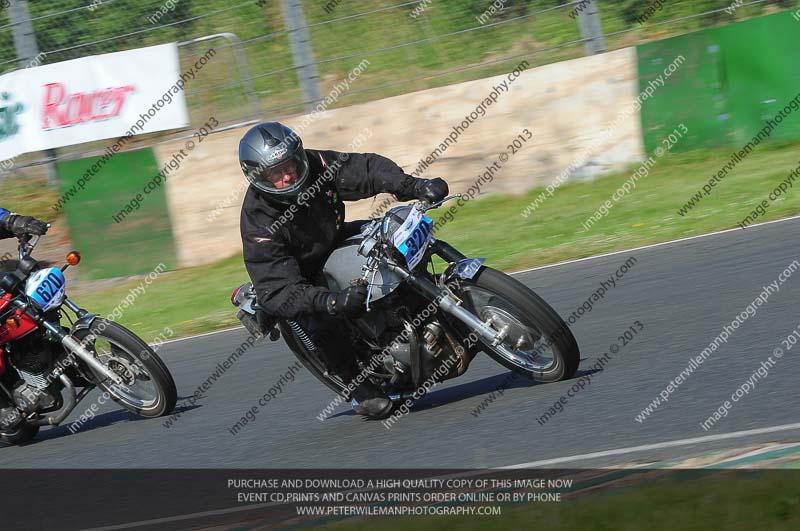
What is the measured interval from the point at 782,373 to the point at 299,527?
8.53 feet

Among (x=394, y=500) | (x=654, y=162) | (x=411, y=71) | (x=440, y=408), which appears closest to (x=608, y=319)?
(x=440, y=408)

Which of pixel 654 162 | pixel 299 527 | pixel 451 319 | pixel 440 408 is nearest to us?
pixel 299 527

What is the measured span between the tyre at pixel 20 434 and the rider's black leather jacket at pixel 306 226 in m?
2.54

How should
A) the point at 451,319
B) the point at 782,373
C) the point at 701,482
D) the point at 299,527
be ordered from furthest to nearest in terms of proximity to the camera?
the point at 451,319
the point at 782,373
the point at 299,527
the point at 701,482

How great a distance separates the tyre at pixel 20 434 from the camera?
768 cm

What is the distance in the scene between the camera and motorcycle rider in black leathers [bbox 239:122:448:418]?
6.00 meters

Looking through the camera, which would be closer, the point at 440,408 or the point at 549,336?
the point at 549,336

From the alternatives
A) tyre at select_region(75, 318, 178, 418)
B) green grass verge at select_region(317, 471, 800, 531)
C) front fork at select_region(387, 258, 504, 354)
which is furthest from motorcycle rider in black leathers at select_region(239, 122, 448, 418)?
green grass verge at select_region(317, 471, 800, 531)

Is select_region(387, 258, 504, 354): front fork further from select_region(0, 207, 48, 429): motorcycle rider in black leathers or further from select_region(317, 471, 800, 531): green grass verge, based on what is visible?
A: select_region(0, 207, 48, 429): motorcycle rider in black leathers

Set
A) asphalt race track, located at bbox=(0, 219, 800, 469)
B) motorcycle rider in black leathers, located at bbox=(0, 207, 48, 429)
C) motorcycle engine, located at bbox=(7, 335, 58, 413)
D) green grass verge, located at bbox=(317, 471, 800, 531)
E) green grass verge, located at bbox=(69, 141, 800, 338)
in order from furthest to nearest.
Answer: green grass verge, located at bbox=(69, 141, 800, 338), motorcycle engine, located at bbox=(7, 335, 58, 413), motorcycle rider in black leathers, located at bbox=(0, 207, 48, 429), asphalt race track, located at bbox=(0, 219, 800, 469), green grass verge, located at bbox=(317, 471, 800, 531)

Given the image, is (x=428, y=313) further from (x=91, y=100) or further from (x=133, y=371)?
(x=91, y=100)

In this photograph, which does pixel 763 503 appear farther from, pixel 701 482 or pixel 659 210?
pixel 659 210

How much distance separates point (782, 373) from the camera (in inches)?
222

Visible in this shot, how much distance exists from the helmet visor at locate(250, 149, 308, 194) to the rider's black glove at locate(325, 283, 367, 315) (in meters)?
0.68
